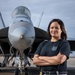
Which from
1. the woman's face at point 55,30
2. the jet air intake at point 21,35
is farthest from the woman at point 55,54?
the jet air intake at point 21,35

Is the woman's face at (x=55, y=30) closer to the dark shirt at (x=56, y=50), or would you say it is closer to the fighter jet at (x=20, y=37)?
the dark shirt at (x=56, y=50)

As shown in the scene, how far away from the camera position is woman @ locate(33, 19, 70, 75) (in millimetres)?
3189

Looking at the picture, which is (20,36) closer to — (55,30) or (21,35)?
(21,35)

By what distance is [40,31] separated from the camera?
1255cm

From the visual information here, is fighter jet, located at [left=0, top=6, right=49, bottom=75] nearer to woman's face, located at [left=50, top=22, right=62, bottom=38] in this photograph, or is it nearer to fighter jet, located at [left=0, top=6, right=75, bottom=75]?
fighter jet, located at [left=0, top=6, right=75, bottom=75]

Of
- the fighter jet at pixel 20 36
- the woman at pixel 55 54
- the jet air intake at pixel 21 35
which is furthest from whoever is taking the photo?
the fighter jet at pixel 20 36

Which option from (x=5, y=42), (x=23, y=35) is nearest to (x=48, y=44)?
(x=23, y=35)

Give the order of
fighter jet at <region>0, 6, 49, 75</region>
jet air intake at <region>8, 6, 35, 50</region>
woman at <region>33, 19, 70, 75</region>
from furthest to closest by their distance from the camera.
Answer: fighter jet at <region>0, 6, 49, 75</region>
jet air intake at <region>8, 6, 35, 50</region>
woman at <region>33, 19, 70, 75</region>

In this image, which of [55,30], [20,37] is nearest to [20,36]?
[20,37]

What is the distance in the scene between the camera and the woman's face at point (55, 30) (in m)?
3.26

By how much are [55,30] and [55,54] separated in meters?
0.30

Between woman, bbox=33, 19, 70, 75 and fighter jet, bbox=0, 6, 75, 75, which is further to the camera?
fighter jet, bbox=0, 6, 75, 75

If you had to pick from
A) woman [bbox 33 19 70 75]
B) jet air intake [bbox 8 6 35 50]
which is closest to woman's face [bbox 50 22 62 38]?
woman [bbox 33 19 70 75]

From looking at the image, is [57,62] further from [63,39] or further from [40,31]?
[40,31]
